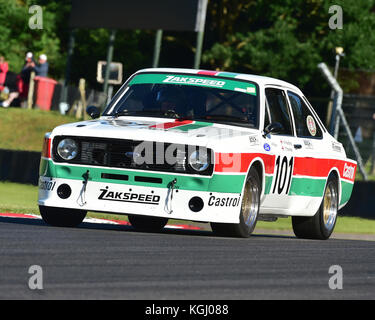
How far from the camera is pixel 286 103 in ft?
40.3

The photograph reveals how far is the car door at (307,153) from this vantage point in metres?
12.0

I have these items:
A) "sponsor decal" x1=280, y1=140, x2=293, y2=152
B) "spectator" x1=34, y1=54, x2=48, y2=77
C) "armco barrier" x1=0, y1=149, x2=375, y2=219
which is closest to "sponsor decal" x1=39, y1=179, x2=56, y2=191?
"sponsor decal" x1=280, y1=140, x2=293, y2=152

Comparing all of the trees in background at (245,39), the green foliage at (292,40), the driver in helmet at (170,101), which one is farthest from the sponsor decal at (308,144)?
the green foliage at (292,40)

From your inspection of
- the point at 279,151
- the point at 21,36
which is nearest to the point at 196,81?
the point at 279,151

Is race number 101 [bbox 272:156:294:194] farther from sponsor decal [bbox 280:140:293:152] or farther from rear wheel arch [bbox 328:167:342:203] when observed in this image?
rear wheel arch [bbox 328:167:342:203]

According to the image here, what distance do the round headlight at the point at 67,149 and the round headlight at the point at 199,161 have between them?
108 cm

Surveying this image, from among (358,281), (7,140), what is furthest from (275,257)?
(7,140)

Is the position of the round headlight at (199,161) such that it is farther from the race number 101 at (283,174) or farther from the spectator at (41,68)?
the spectator at (41,68)

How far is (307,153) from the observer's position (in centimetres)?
1212

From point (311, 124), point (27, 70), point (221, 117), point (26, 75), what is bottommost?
point (26, 75)

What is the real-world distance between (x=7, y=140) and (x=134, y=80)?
1984 centimetres

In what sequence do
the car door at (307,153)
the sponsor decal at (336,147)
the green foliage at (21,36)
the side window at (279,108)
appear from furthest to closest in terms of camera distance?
the green foliage at (21,36) → the sponsor decal at (336,147) → the car door at (307,153) → the side window at (279,108)

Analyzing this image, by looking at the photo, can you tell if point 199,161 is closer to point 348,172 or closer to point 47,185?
point 47,185

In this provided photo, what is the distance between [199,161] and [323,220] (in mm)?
2788
